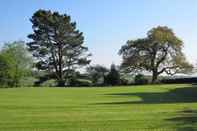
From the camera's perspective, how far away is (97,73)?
86812 millimetres

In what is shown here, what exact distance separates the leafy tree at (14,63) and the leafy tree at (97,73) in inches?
475

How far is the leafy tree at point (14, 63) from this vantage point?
253 ft

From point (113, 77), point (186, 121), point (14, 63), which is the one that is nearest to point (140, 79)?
point (113, 77)

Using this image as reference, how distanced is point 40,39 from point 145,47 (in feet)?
64.2

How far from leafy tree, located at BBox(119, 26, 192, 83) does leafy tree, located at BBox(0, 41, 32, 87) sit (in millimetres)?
19213

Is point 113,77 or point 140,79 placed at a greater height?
point 113,77

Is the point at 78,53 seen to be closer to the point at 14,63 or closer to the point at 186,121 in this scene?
the point at 14,63

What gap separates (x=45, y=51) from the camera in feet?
290

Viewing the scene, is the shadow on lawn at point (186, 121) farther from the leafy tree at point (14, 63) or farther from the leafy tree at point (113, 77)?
the leafy tree at point (14, 63)

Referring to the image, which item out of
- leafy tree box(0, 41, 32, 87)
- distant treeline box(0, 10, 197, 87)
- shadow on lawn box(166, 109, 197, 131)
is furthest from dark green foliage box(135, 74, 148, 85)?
shadow on lawn box(166, 109, 197, 131)

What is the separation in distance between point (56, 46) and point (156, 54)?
18.6 m

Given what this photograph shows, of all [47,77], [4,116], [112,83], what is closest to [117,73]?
[112,83]

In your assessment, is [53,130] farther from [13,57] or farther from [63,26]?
[63,26]

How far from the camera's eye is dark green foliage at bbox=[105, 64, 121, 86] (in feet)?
261
